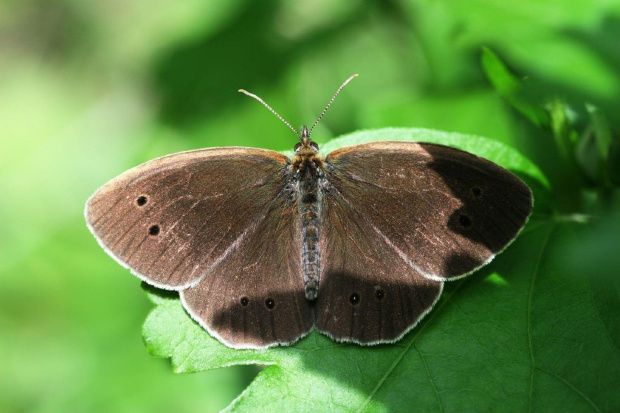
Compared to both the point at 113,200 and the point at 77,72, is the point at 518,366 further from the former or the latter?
the point at 77,72

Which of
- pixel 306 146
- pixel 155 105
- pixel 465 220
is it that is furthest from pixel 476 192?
pixel 155 105

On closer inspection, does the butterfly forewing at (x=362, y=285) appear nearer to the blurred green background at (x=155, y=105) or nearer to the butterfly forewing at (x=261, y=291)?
the butterfly forewing at (x=261, y=291)

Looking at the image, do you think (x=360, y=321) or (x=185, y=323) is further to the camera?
(x=185, y=323)

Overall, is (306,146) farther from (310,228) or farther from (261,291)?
(261,291)

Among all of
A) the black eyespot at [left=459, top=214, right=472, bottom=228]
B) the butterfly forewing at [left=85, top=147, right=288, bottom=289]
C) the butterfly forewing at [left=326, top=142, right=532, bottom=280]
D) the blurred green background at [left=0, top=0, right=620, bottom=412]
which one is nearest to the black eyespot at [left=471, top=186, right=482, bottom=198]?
the butterfly forewing at [left=326, top=142, right=532, bottom=280]

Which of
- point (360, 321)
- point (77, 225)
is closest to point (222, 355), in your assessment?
point (360, 321)

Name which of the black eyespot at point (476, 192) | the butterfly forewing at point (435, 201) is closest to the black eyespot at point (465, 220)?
the butterfly forewing at point (435, 201)
